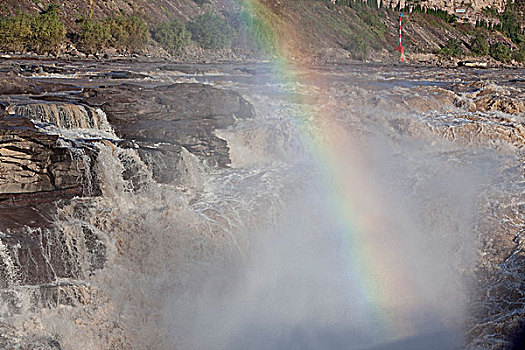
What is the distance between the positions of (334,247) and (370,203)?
1.71 m

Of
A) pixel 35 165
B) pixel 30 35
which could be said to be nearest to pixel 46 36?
pixel 30 35

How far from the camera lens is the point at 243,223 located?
967cm

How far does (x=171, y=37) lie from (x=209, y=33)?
18.8 feet

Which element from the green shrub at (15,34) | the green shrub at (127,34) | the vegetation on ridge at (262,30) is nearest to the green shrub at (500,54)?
the vegetation on ridge at (262,30)

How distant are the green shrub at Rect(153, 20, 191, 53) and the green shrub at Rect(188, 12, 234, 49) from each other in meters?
3.61

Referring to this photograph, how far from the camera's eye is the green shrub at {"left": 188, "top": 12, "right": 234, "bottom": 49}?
50884 millimetres

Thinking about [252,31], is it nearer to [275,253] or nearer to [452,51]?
[452,51]

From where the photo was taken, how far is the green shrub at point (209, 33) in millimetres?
50884

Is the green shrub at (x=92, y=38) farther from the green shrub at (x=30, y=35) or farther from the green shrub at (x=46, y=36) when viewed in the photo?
the green shrub at (x=46, y=36)

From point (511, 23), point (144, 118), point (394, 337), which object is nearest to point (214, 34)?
point (144, 118)

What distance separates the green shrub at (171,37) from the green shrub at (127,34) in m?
3.06

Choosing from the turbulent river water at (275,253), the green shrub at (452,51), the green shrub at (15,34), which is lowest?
the turbulent river water at (275,253)

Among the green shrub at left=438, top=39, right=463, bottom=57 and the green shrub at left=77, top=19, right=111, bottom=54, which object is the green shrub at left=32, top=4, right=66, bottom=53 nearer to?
the green shrub at left=77, top=19, right=111, bottom=54

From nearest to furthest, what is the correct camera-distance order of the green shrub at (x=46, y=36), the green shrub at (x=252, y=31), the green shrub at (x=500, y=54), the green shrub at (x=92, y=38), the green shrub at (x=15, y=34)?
1. the green shrub at (x=15, y=34)
2. the green shrub at (x=46, y=36)
3. the green shrub at (x=92, y=38)
4. the green shrub at (x=252, y=31)
5. the green shrub at (x=500, y=54)
